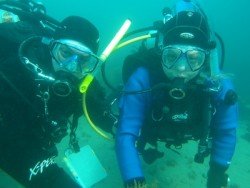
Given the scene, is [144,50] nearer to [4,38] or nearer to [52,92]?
[52,92]

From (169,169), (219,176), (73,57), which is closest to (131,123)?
(73,57)

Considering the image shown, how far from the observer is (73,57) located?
4492 millimetres

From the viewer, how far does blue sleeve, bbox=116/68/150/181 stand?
4.16 metres

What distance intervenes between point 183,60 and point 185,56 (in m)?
0.07

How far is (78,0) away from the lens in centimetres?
11350

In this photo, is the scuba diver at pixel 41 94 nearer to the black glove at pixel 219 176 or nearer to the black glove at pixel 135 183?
the black glove at pixel 135 183

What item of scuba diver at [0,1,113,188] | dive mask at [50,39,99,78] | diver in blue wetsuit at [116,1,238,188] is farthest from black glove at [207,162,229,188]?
dive mask at [50,39,99,78]

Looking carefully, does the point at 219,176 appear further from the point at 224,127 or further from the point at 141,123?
the point at 141,123

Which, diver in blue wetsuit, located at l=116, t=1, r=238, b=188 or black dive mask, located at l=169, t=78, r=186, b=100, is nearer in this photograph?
black dive mask, located at l=169, t=78, r=186, b=100

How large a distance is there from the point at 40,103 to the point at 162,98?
1.80 m

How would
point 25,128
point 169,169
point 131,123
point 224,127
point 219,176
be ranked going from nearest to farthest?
1. point 25,128
2. point 131,123
3. point 224,127
4. point 219,176
5. point 169,169

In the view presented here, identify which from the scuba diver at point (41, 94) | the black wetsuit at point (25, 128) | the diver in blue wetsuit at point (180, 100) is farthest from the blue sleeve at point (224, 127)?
the black wetsuit at point (25, 128)

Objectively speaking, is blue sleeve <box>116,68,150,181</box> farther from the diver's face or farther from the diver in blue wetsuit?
the diver's face

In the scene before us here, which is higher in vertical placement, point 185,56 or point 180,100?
point 185,56
